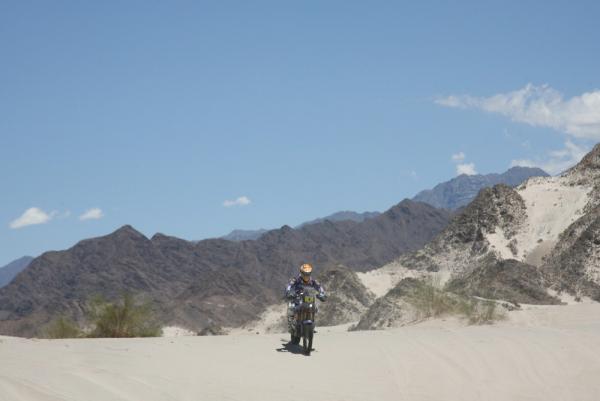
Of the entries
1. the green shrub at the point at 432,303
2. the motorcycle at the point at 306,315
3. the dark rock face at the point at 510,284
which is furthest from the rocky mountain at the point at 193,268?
the motorcycle at the point at 306,315

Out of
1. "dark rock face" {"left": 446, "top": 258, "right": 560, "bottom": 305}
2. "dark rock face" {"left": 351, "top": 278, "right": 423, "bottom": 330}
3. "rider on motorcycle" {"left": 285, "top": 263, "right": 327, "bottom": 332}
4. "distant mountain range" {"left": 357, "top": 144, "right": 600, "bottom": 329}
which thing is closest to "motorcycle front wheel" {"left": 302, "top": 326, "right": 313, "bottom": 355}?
"rider on motorcycle" {"left": 285, "top": 263, "right": 327, "bottom": 332}

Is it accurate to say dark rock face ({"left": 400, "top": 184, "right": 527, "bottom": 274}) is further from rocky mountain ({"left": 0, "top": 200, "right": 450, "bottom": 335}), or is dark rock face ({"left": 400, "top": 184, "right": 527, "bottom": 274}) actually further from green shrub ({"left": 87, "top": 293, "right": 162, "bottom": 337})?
green shrub ({"left": 87, "top": 293, "right": 162, "bottom": 337})

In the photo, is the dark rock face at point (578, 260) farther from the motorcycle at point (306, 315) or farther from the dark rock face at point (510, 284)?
the motorcycle at point (306, 315)

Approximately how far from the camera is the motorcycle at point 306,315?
12516 millimetres

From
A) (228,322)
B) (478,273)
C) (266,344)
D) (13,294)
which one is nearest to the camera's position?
(266,344)

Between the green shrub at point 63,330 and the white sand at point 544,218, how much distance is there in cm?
2731

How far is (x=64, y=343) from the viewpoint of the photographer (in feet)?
40.8

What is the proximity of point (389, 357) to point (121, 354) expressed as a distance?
3938 millimetres

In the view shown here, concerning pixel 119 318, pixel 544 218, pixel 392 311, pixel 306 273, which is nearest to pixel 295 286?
pixel 306 273

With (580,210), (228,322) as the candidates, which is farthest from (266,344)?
(228,322)

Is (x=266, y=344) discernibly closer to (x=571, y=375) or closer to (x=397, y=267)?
(x=571, y=375)

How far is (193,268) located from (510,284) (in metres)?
84.6

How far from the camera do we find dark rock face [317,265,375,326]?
128ft

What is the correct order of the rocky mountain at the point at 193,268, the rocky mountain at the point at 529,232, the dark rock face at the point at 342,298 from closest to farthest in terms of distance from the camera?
the rocky mountain at the point at 529,232
the dark rock face at the point at 342,298
the rocky mountain at the point at 193,268
